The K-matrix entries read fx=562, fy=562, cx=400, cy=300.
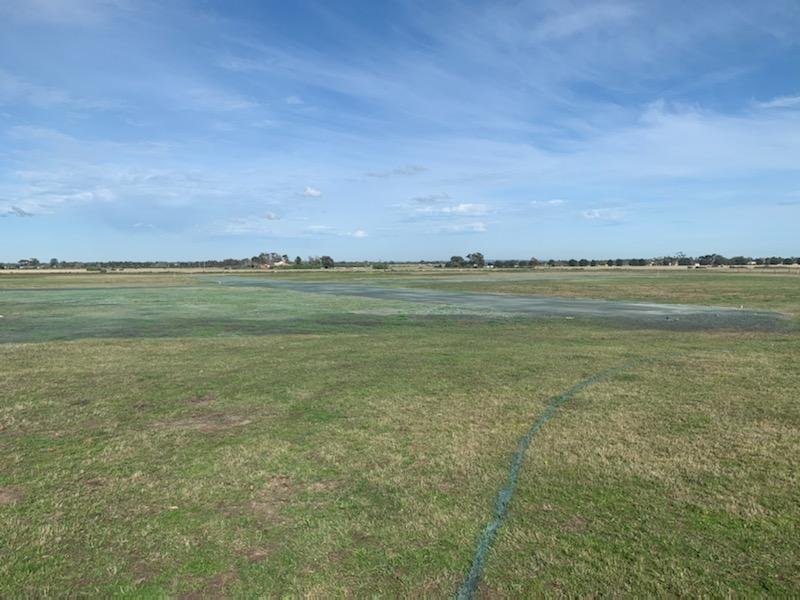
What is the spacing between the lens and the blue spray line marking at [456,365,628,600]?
4469mm

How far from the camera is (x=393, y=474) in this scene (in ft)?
22.1

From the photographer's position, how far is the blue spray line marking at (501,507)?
4469 mm

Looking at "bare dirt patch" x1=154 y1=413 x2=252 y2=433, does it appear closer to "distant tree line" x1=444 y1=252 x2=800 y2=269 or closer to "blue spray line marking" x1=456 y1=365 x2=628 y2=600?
"blue spray line marking" x1=456 y1=365 x2=628 y2=600

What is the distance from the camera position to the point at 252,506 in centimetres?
588

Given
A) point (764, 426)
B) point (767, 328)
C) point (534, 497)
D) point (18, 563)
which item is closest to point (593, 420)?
point (764, 426)

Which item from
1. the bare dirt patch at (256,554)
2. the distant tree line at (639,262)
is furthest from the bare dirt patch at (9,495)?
the distant tree line at (639,262)

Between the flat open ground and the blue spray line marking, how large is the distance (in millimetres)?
77

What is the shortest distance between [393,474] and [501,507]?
1466 mm

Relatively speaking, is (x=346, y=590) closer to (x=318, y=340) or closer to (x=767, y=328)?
(x=318, y=340)

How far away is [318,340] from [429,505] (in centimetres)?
1351

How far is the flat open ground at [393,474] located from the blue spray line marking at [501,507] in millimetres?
77

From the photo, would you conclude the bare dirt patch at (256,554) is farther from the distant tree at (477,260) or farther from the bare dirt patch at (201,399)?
the distant tree at (477,260)

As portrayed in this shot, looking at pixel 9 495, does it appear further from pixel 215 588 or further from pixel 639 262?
pixel 639 262

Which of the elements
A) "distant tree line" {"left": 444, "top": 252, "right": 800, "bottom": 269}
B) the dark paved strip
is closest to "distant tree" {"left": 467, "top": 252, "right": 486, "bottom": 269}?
"distant tree line" {"left": 444, "top": 252, "right": 800, "bottom": 269}
